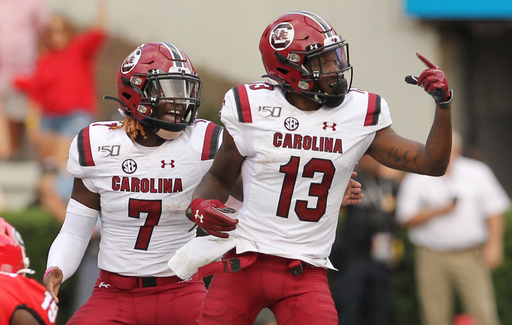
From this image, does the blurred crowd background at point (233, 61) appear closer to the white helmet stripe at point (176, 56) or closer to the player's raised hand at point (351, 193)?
the player's raised hand at point (351, 193)

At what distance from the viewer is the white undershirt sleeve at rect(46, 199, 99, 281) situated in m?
3.58

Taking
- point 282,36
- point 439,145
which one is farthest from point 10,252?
point 439,145

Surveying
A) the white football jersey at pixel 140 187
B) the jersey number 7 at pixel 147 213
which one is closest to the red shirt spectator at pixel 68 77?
the white football jersey at pixel 140 187

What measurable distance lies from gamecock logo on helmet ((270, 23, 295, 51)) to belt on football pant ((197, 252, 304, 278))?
92cm

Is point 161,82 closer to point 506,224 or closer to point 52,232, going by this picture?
point 52,232

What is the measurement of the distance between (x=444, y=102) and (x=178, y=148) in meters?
1.26

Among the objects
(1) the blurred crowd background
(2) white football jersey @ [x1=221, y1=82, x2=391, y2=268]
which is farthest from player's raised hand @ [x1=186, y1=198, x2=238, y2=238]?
(1) the blurred crowd background

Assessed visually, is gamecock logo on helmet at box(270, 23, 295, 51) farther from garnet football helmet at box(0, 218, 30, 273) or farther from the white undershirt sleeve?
garnet football helmet at box(0, 218, 30, 273)

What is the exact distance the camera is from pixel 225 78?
1196cm

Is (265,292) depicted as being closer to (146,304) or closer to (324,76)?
(146,304)

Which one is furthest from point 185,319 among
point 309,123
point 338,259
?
point 338,259

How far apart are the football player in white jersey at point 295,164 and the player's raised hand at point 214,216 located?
3 centimetres

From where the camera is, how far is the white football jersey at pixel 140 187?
3551mm

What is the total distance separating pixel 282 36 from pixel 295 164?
579mm
